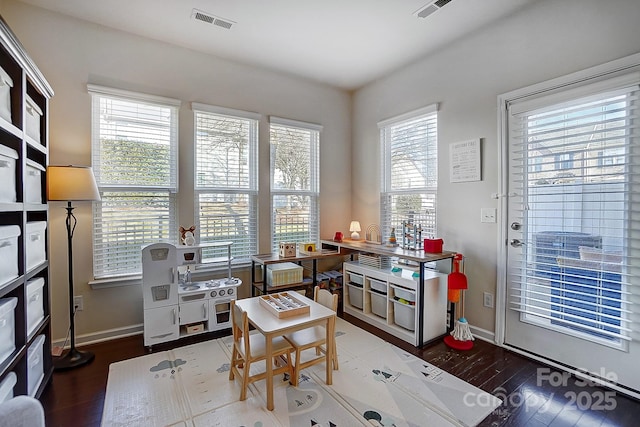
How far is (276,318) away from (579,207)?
7.76 feet

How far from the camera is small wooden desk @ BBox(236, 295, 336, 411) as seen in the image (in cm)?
185

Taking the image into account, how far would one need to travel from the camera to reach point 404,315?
2893 mm

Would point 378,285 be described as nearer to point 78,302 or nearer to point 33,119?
point 78,302

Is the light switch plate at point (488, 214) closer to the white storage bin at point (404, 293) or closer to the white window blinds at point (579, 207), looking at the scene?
the white window blinds at point (579, 207)

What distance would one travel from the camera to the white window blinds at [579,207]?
80.4 inches

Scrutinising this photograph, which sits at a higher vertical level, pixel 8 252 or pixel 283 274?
pixel 8 252

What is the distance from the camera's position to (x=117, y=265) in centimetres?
287

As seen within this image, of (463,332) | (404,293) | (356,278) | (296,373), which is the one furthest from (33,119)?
(463,332)

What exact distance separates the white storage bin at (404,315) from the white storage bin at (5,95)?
3.12 m

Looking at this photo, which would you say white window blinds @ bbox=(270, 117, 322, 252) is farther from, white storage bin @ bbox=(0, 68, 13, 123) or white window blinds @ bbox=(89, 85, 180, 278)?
white storage bin @ bbox=(0, 68, 13, 123)

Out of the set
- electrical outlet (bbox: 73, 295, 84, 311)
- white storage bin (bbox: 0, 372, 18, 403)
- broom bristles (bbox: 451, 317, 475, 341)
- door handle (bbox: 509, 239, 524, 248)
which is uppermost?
door handle (bbox: 509, 239, 524, 248)

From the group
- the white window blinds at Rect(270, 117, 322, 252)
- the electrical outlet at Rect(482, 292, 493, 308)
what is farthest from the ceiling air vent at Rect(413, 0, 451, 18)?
the electrical outlet at Rect(482, 292, 493, 308)

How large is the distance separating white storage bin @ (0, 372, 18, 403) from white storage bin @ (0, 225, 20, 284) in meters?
0.50

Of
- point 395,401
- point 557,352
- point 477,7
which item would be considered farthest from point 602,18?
point 395,401
